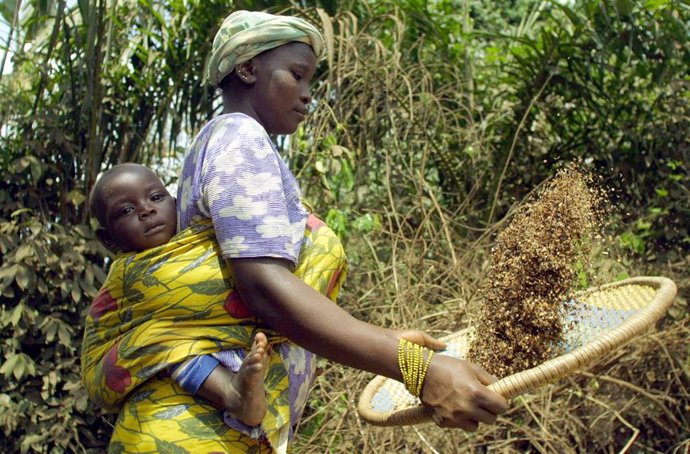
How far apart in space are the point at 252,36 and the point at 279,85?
0.10 m

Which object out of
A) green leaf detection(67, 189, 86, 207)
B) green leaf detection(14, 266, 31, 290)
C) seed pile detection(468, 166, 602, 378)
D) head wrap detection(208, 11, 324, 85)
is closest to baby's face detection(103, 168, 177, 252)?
head wrap detection(208, 11, 324, 85)

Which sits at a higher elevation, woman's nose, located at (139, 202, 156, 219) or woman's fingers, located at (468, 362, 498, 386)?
woman's nose, located at (139, 202, 156, 219)

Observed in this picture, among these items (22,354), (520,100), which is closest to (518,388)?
(22,354)

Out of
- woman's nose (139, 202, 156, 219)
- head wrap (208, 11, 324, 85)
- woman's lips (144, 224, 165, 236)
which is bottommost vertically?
woman's lips (144, 224, 165, 236)

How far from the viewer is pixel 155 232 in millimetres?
1619

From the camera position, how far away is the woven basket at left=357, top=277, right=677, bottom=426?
1517mm

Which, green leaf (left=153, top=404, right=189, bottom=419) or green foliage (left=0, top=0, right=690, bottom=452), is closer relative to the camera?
green leaf (left=153, top=404, right=189, bottom=419)

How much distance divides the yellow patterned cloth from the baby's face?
0.18ft

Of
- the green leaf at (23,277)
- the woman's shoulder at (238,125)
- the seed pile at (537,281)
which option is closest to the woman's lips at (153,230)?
the woman's shoulder at (238,125)

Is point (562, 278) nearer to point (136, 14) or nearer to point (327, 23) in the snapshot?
point (327, 23)

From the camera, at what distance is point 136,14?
4.55 metres

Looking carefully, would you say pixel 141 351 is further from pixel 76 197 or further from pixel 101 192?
pixel 76 197

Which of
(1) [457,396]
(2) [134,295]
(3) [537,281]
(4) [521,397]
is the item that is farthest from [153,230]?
(4) [521,397]

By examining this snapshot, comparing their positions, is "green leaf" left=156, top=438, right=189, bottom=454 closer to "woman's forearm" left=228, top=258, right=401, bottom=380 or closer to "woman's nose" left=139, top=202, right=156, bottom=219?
"woman's forearm" left=228, top=258, right=401, bottom=380
